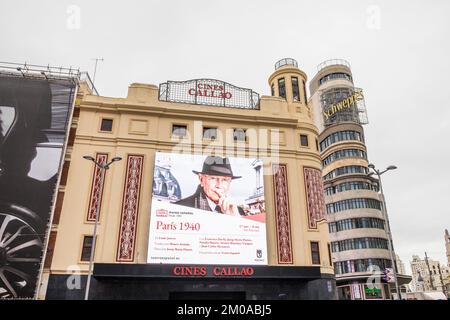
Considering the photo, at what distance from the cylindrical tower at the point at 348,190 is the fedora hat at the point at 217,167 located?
1369 inches

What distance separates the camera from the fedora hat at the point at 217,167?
27.2 meters

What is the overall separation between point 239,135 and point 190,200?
7.98 metres

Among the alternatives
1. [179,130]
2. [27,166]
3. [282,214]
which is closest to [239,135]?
[179,130]

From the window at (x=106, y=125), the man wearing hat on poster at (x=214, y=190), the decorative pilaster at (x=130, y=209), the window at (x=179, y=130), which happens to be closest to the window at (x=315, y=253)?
the man wearing hat on poster at (x=214, y=190)

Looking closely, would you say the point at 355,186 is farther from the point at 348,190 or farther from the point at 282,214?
the point at 282,214

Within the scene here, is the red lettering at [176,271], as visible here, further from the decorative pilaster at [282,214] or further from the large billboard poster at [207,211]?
the decorative pilaster at [282,214]

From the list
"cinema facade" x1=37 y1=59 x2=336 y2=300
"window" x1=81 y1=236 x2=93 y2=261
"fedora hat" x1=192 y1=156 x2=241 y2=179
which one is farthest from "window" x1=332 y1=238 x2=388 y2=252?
"window" x1=81 y1=236 x2=93 y2=261

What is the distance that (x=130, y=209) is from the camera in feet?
84.2
